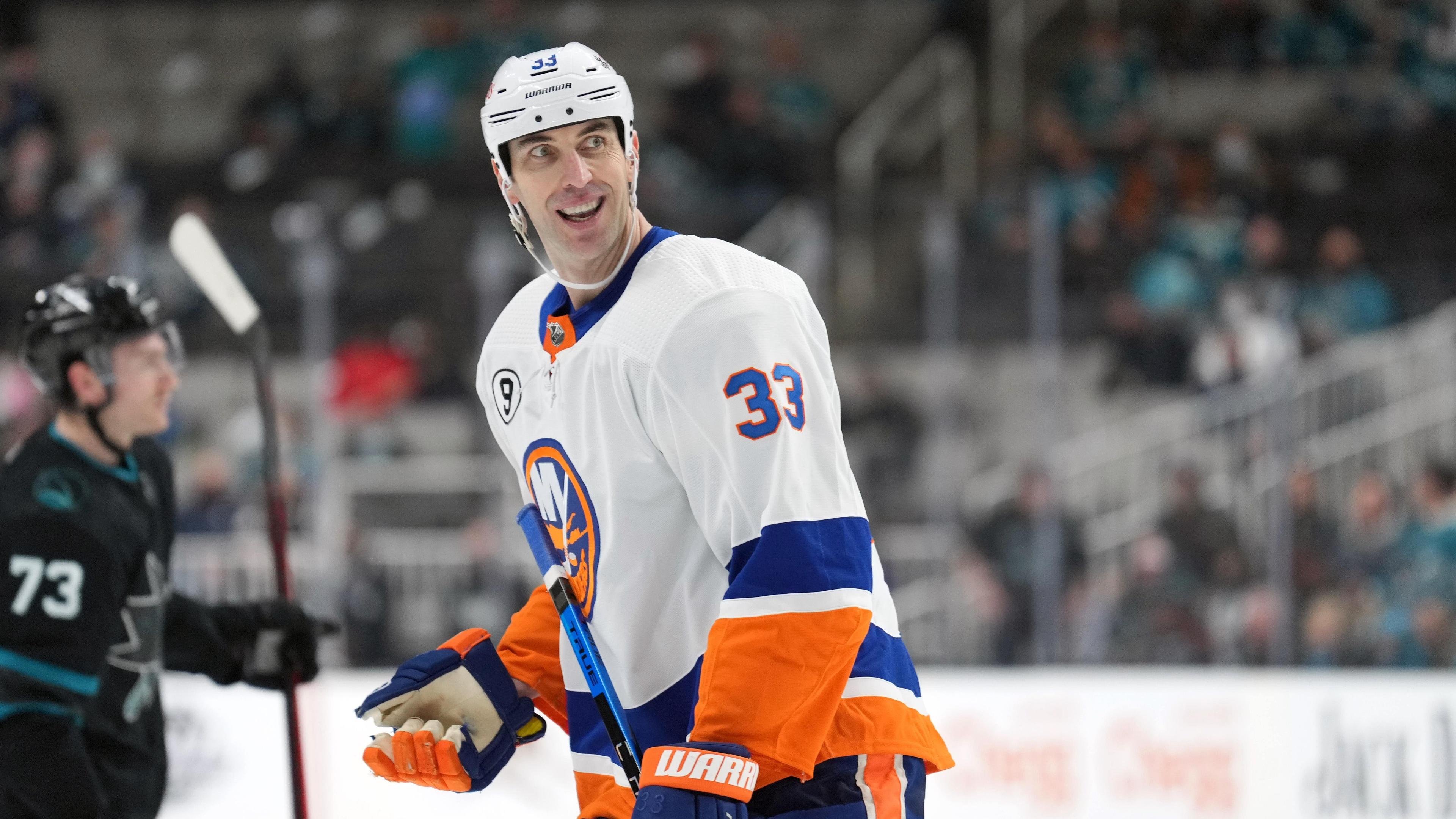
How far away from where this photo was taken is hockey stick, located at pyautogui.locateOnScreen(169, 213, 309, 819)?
3.35 metres

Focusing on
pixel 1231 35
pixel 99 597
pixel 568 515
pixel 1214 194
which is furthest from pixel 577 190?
pixel 1231 35

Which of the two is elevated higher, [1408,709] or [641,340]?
[641,340]

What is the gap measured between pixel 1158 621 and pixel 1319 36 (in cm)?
488

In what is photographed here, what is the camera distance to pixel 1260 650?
268 inches

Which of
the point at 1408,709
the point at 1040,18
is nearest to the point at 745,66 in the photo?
the point at 1040,18

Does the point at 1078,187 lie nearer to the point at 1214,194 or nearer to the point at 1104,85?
the point at 1214,194

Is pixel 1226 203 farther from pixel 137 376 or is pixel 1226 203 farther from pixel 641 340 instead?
pixel 641 340

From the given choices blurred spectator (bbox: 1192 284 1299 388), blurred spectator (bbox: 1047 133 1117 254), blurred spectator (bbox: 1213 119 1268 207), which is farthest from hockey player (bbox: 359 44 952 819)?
blurred spectator (bbox: 1213 119 1268 207)

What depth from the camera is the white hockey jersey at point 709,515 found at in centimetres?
195

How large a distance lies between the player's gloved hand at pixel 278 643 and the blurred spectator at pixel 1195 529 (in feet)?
14.7

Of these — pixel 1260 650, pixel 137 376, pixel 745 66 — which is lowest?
pixel 1260 650

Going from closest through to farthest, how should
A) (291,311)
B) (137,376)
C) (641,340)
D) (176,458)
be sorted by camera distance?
(641,340)
(137,376)
(291,311)
(176,458)

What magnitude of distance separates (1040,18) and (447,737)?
9624 millimetres

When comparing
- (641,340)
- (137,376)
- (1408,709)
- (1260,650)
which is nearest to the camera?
(641,340)
